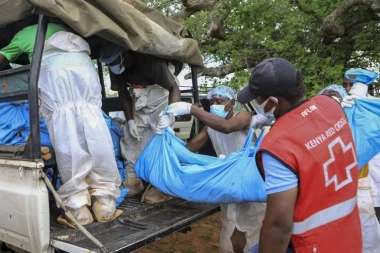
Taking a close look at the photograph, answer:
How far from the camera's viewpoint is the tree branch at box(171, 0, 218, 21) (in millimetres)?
7879

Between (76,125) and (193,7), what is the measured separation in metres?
6.11

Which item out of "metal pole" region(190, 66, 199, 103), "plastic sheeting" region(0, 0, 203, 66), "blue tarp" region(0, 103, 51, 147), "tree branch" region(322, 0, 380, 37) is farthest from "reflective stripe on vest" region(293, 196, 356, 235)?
"tree branch" region(322, 0, 380, 37)

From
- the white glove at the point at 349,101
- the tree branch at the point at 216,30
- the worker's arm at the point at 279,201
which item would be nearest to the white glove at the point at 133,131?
the white glove at the point at 349,101

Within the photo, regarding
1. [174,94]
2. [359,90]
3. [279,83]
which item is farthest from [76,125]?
[359,90]

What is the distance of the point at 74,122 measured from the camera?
2424mm

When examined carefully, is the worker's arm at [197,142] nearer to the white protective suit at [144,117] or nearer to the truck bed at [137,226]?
the white protective suit at [144,117]

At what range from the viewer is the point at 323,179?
161 cm

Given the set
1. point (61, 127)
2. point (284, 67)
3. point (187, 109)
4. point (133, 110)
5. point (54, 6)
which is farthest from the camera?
point (133, 110)

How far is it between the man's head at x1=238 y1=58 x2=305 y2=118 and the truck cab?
1.16 meters

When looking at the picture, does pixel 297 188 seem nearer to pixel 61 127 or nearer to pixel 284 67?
pixel 284 67

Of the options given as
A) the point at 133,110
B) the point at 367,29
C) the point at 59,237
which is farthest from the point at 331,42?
the point at 59,237

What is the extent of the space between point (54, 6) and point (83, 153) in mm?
908

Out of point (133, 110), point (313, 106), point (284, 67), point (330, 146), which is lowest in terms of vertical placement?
point (133, 110)

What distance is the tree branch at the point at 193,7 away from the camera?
25.8ft
